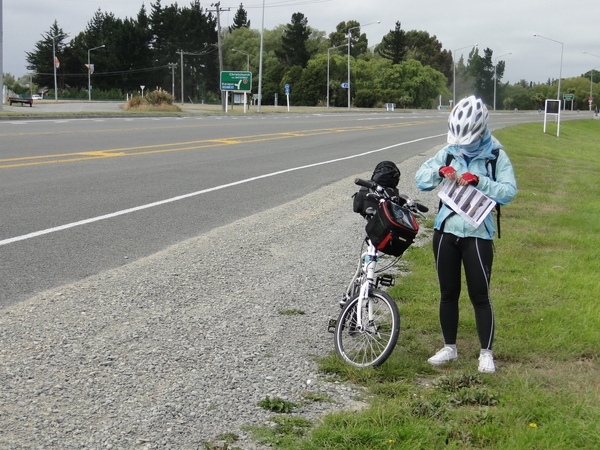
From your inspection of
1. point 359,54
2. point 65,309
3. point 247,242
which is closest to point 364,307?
point 65,309

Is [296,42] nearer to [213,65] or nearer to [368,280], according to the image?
[213,65]

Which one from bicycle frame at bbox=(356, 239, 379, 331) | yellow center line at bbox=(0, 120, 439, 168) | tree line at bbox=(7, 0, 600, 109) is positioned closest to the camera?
bicycle frame at bbox=(356, 239, 379, 331)

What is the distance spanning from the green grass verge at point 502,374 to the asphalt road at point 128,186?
2889 mm

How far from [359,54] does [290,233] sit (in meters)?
128

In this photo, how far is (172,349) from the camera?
15.5ft

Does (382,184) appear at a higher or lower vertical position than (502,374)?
higher

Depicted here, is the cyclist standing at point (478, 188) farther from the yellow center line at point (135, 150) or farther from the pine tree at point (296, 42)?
the pine tree at point (296, 42)

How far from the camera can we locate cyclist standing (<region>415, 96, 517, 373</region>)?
13.9 ft

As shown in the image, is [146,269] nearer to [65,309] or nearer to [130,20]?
[65,309]

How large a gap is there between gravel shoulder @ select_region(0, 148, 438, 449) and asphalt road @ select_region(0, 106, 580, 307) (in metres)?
0.66

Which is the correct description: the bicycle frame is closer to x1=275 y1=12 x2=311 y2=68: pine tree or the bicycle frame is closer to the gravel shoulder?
the gravel shoulder

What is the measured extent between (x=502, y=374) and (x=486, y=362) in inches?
4.4

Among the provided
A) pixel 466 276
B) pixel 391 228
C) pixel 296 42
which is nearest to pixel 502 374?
pixel 466 276

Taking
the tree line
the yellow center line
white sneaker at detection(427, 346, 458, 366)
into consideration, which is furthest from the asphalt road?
the tree line
